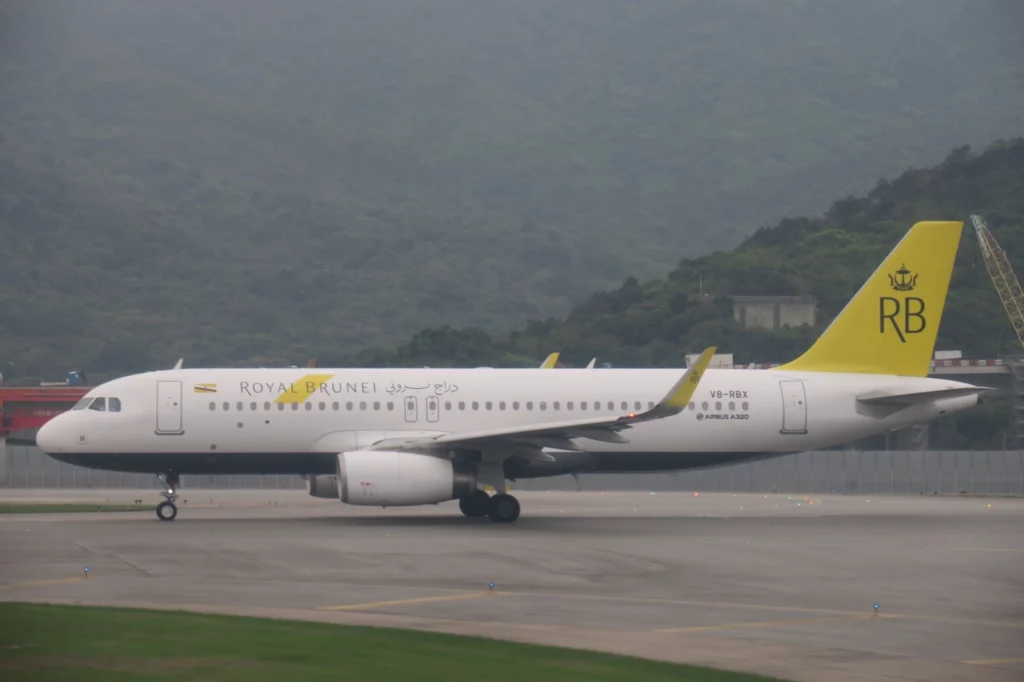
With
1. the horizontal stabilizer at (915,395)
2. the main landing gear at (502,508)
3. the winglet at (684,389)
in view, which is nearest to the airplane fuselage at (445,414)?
the horizontal stabilizer at (915,395)

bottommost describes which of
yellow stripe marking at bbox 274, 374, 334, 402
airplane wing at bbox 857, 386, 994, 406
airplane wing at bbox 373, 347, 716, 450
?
airplane wing at bbox 373, 347, 716, 450

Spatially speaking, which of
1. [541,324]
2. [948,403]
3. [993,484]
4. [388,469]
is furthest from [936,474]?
[541,324]

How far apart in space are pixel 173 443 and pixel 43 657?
1884 cm

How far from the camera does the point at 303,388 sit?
32.2 m

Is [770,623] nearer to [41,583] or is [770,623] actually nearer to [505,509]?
[41,583]

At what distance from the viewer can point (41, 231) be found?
184000 millimetres

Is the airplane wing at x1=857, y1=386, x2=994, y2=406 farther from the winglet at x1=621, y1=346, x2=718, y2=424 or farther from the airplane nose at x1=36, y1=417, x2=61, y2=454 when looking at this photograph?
the airplane nose at x1=36, y1=417, x2=61, y2=454

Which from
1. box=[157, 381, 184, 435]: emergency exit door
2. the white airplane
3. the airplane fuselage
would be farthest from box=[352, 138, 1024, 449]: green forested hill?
box=[157, 381, 184, 435]: emergency exit door

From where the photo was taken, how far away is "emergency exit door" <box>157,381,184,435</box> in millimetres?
31672

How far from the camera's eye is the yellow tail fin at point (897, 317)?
3475cm

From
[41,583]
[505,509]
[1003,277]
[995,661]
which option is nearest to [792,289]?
[1003,277]

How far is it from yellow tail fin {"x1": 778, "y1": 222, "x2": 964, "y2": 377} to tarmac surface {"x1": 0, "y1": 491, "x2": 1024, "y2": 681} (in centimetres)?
369

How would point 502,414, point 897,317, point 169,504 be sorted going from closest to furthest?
point 169,504 < point 502,414 < point 897,317

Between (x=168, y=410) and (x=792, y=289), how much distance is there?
10284 cm
